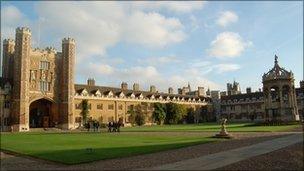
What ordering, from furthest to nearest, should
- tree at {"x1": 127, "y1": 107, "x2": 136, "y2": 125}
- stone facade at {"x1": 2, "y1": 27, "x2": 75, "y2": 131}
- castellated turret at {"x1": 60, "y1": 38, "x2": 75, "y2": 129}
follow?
tree at {"x1": 127, "y1": 107, "x2": 136, "y2": 125}, castellated turret at {"x1": 60, "y1": 38, "x2": 75, "y2": 129}, stone facade at {"x1": 2, "y1": 27, "x2": 75, "y2": 131}

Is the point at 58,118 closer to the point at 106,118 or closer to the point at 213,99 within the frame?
the point at 106,118

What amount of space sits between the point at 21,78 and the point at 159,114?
3698 cm

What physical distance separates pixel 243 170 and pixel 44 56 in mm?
63492

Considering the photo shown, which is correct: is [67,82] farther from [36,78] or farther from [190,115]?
[190,115]

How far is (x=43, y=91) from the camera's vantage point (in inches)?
2756

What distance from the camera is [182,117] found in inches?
3851

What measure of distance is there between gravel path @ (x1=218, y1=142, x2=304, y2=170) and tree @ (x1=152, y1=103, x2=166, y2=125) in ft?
238

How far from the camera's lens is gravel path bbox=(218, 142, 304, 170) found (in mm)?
14198

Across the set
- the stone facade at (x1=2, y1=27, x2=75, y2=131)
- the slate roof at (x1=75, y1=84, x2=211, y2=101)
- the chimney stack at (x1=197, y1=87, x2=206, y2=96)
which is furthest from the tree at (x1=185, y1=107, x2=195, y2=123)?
the stone facade at (x1=2, y1=27, x2=75, y2=131)

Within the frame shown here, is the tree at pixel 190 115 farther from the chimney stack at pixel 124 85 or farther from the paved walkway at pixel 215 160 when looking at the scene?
the paved walkway at pixel 215 160

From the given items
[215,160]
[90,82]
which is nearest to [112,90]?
[90,82]

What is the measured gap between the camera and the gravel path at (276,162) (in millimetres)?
14198

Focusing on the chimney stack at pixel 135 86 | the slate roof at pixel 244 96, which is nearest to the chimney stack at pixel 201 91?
the slate roof at pixel 244 96

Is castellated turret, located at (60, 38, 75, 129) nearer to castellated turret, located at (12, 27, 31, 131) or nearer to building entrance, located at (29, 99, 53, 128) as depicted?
building entrance, located at (29, 99, 53, 128)
